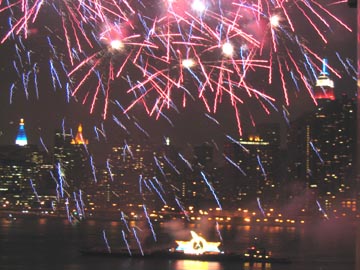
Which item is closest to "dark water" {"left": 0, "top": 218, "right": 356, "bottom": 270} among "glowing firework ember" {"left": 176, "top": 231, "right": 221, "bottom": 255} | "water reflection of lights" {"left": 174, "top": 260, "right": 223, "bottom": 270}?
"water reflection of lights" {"left": 174, "top": 260, "right": 223, "bottom": 270}

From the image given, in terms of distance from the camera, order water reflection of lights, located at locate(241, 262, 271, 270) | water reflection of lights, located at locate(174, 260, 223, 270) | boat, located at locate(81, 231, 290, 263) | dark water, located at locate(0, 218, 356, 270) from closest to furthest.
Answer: water reflection of lights, located at locate(174, 260, 223, 270), dark water, located at locate(0, 218, 356, 270), water reflection of lights, located at locate(241, 262, 271, 270), boat, located at locate(81, 231, 290, 263)

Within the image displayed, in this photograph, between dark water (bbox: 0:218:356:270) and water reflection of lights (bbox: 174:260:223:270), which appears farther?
dark water (bbox: 0:218:356:270)

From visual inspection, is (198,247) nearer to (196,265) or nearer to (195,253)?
(195,253)

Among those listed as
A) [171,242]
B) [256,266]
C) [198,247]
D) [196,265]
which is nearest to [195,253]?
[198,247]

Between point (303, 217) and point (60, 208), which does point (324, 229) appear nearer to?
point (303, 217)

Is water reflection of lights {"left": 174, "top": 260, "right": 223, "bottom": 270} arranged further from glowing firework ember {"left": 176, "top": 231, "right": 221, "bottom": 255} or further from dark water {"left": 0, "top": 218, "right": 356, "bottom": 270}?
glowing firework ember {"left": 176, "top": 231, "right": 221, "bottom": 255}

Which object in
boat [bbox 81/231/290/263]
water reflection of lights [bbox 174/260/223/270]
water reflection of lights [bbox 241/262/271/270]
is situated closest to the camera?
water reflection of lights [bbox 174/260/223/270]

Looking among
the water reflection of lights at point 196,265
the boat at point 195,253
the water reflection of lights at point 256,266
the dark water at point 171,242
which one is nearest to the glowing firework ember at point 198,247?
the boat at point 195,253
